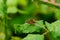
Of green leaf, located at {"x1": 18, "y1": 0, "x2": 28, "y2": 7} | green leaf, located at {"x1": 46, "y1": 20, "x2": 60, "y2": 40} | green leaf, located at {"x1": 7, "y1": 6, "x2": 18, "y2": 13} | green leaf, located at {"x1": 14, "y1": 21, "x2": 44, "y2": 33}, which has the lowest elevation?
green leaf, located at {"x1": 7, "y1": 6, "x2": 18, "y2": 13}

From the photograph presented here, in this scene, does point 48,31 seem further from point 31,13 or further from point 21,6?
point 21,6

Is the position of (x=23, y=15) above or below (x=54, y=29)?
below

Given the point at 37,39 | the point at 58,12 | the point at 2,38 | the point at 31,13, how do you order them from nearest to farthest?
1. the point at 37,39
2. the point at 2,38
3. the point at 58,12
4. the point at 31,13

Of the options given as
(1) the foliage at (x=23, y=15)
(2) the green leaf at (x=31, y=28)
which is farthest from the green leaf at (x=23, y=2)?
(2) the green leaf at (x=31, y=28)

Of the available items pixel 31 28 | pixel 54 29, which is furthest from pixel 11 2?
pixel 54 29

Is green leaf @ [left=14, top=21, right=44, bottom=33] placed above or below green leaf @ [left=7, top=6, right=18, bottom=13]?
above

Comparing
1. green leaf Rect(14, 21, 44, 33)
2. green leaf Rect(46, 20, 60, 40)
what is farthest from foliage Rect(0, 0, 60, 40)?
green leaf Rect(46, 20, 60, 40)

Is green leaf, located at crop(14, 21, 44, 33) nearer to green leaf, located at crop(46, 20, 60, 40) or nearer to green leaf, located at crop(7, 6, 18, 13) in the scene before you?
green leaf, located at crop(46, 20, 60, 40)

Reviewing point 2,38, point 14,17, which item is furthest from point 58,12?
point 2,38

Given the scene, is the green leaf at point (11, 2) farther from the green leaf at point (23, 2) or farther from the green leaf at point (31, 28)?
the green leaf at point (31, 28)

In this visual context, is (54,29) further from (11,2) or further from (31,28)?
(11,2)

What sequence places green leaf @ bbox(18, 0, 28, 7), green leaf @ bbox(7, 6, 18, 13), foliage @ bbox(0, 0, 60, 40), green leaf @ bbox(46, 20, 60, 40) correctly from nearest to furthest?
1. green leaf @ bbox(46, 20, 60, 40)
2. foliage @ bbox(0, 0, 60, 40)
3. green leaf @ bbox(7, 6, 18, 13)
4. green leaf @ bbox(18, 0, 28, 7)
